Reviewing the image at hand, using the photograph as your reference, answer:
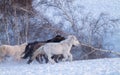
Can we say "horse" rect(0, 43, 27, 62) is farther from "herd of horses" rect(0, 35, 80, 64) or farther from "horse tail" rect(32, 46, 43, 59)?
"horse tail" rect(32, 46, 43, 59)

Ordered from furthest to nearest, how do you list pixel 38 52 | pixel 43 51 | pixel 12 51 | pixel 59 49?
pixel 12 51
pixel 38 52
pixel 43 51
pixel 59 49

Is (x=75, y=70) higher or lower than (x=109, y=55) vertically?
higher

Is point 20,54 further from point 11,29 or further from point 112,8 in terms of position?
point 112,8

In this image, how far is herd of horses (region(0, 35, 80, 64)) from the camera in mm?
14992

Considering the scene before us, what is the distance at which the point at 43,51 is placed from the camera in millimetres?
15336

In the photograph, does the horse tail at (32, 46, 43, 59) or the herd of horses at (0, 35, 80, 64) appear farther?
the horse tail at (32, 46, 43, 59)

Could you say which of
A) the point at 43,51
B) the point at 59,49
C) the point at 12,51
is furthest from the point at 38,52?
the point at 12,51

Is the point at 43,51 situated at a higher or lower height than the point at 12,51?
higher

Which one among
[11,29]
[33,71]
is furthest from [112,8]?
[33,71]

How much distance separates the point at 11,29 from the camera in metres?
26.1

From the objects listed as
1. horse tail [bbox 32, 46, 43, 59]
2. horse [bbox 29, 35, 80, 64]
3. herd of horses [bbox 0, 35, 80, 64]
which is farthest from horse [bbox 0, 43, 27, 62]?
horse [bbox 29, 35, 80, 64]

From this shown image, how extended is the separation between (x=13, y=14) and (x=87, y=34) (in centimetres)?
466

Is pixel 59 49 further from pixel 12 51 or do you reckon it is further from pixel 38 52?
pixel 12 51

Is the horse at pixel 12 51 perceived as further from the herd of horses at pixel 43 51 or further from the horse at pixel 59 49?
the horse at pixel 59 49
